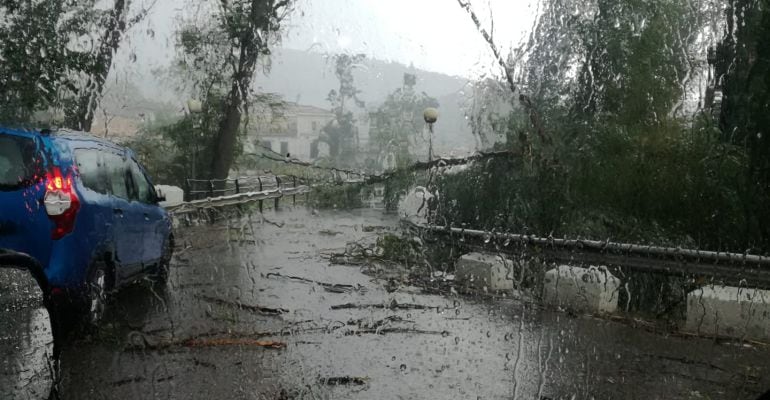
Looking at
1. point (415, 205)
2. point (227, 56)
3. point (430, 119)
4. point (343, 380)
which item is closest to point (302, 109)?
point (227, 56)

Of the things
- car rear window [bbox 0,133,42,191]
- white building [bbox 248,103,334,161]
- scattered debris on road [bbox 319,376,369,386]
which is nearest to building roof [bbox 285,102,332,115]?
white building [bbox 248,103,334,161]

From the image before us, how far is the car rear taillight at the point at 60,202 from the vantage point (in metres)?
4.15

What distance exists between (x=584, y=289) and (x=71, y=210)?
14.7ft

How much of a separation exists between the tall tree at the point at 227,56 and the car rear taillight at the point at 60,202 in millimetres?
1531

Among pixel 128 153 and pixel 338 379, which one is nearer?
pixel 338 379

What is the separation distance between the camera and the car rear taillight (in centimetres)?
415

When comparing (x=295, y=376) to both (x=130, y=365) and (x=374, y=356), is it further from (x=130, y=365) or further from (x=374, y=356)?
(x=130, y=365)

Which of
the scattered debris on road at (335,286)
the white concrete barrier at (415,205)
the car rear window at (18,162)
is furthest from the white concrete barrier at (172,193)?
the white concrete barrier at (415,205)

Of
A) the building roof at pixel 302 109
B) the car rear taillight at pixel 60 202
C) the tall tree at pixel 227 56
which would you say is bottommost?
the car rear taillight at pixel 60 202

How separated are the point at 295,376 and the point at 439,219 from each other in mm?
3650

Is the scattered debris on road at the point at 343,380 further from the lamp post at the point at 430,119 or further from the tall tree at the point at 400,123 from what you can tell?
the lamp post at the point at 430,119

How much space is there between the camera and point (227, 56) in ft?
20.9

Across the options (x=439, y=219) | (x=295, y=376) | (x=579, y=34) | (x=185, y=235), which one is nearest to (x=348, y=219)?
(x=439, y=219)

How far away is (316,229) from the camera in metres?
7.13
